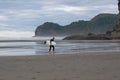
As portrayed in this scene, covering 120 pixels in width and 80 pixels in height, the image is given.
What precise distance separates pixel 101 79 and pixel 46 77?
2.20m

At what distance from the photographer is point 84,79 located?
511 inches

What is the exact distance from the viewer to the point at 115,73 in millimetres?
14664

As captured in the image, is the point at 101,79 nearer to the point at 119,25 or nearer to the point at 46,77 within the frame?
the point at 46,77

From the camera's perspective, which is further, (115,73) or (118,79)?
(115,73)

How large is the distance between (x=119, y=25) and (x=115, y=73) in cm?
9635

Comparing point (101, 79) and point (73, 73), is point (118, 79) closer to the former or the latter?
point (101, 79)

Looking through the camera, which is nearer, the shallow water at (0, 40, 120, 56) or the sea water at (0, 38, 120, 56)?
the sea water at (0, 38, 120, 56)

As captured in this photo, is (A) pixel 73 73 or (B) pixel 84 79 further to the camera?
(A) pixel 73 73

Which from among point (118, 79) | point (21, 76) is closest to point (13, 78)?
point (21, 76)

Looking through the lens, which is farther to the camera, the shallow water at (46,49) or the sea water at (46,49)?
the shallow water at (46,49)

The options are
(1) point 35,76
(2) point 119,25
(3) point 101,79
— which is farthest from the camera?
(2) point 119,25

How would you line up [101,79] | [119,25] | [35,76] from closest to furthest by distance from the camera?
[101,79], [35,76], [119,25]

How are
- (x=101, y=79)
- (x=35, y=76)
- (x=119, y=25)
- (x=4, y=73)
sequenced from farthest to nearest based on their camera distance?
1. (x=119, y=25)
2. (x=4, y=73)
3. (x=35, y=76)
4. (x=101, y=79)

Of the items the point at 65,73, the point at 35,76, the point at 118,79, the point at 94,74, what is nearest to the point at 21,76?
the point at 35,76
